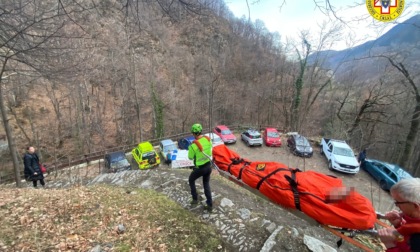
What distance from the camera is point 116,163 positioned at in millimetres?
14484

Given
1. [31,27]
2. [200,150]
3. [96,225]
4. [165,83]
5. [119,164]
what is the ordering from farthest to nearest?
[165,83] < [119,164] < [31,27] < [200,150] < [96,225]

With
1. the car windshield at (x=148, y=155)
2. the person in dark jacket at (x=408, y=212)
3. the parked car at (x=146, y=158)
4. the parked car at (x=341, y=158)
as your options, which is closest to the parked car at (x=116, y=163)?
the parked car at (x=146, y=158)

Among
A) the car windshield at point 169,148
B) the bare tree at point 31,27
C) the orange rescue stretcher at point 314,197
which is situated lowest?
the car windshield at point 169,148

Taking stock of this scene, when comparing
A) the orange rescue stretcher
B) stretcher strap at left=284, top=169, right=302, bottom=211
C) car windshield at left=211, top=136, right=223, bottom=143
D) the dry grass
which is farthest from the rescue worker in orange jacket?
car windshield at left=211, top=136, right=223, bottom=143

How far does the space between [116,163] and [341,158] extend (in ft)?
49.1

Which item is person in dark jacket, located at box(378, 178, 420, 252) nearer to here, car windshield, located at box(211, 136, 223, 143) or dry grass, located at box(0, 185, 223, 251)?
dry grass, located at box(0, 185, 223, 251)

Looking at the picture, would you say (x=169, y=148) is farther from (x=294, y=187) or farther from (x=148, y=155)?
(x=294, y=187)

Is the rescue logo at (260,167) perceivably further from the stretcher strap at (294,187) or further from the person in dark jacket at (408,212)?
the person in dark jacket at (408,212)

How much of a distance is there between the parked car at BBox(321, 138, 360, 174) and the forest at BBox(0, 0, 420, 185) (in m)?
1.37

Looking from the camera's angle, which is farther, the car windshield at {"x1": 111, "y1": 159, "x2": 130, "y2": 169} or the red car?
the red car

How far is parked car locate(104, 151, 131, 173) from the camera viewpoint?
14177mm

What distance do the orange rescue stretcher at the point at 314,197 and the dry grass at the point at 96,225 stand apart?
4.16 ft

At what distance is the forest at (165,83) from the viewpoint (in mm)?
4301

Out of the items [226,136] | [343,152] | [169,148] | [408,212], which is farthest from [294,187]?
[226,136]
